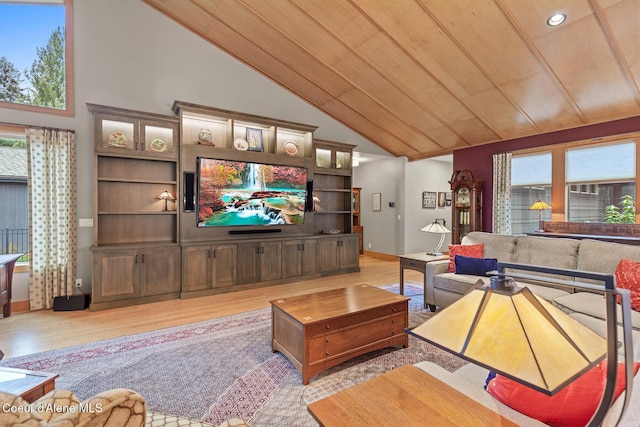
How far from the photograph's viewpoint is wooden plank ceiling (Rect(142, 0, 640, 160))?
11.0 ft

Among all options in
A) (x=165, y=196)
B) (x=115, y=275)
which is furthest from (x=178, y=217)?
(x=115, y=275)

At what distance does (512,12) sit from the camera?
10.7ft

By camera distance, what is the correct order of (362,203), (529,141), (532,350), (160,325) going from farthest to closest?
(362,203) → (529,141) → (160,325) → (532,350)

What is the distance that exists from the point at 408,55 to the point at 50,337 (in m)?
5.29

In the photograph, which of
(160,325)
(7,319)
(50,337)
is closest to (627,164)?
(160,325)

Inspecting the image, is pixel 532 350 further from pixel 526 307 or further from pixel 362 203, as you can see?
pixel 362 203

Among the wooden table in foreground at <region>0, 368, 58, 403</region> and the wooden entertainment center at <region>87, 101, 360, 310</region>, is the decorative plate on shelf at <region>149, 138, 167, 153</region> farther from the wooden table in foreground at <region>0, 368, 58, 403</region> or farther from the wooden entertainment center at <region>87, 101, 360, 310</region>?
the wooden table in foreground at <region>0, 368, 58, 403</region>

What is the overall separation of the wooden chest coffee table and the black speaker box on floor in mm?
2886

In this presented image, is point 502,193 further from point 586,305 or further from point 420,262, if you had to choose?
point 586,305

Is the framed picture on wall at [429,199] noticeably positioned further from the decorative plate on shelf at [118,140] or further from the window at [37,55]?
the window at [37,55]

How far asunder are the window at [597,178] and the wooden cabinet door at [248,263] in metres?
5.21

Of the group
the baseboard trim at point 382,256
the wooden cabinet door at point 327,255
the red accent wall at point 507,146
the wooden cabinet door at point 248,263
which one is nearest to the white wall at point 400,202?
the baseboard trim at point 382,256

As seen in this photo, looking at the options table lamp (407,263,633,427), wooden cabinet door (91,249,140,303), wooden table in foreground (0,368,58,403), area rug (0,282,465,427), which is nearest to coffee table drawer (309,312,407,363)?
area rug (0,282,465,427)

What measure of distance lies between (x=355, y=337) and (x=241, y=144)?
12.4 feet
